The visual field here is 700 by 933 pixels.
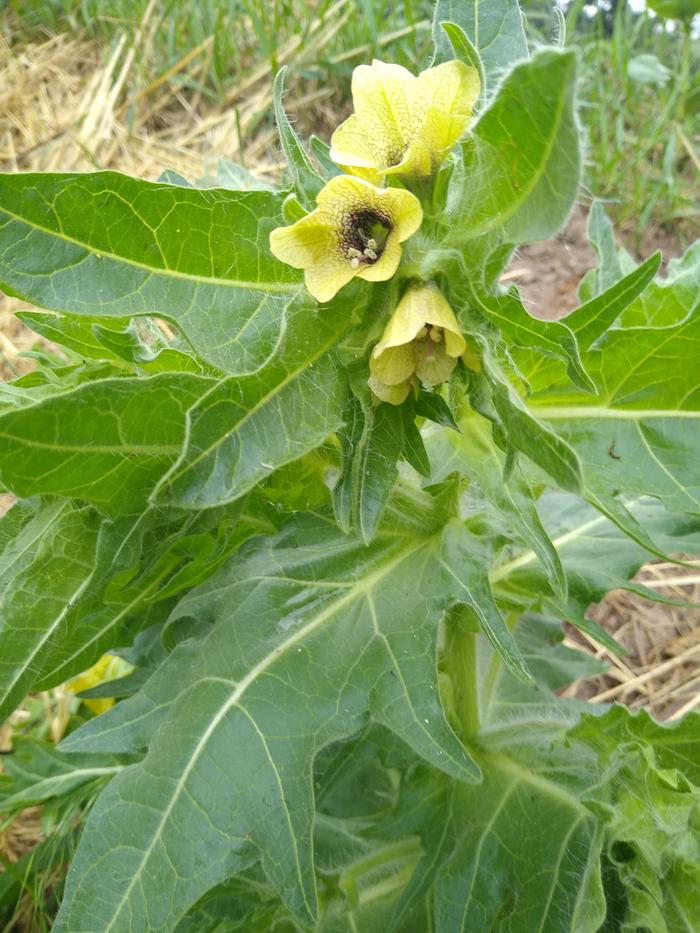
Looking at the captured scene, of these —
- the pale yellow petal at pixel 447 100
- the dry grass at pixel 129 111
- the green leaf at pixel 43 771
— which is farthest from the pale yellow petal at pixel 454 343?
the dry grass at pixel 129 111

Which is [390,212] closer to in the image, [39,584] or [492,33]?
[492,33]

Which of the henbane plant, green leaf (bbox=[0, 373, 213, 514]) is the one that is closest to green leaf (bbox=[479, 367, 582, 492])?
the henbane plant

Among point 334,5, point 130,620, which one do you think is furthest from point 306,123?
point 130,620

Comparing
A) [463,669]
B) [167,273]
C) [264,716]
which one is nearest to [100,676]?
[463,669]

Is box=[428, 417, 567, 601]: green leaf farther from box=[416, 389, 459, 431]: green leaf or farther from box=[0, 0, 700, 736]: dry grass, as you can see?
box=[0, 0, 700, 736]: dry grass

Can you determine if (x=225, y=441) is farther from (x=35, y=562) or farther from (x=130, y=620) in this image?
(x=130, y=620)

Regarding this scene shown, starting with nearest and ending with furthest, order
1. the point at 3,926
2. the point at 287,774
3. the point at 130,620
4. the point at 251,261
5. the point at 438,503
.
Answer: the point at 251,261 → the point at 287,774 → the point at 438,503 → the point at 130,620 → the point at 3,926
